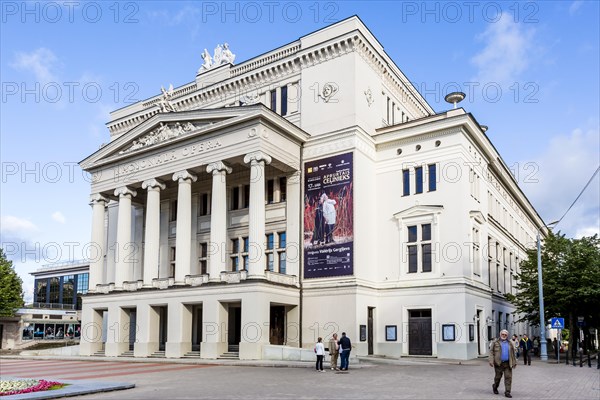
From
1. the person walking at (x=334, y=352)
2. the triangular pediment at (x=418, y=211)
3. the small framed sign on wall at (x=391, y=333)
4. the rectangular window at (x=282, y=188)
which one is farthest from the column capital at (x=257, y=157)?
the person walking at (x=334, y=352)

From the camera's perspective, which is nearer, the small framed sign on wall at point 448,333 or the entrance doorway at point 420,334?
the small framed sign on wall at point 448,333

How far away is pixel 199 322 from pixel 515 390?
90.4 ft

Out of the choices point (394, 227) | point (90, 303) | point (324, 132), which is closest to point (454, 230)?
point (394, 227)

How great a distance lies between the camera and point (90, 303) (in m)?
44.6

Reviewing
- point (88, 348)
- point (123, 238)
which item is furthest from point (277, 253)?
point (88, 348)

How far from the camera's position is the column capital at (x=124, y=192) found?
44281 millimetres

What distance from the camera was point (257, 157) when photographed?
120ft

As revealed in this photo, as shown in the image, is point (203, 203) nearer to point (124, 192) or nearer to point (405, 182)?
point (124, 192)

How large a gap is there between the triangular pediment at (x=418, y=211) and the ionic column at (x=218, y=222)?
1108 centimetres

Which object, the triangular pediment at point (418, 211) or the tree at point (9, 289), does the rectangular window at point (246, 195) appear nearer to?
the triangular pediment at point (418, 211)

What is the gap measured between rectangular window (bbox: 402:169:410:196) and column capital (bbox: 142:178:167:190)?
1684 centimetres

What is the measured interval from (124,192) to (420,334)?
77.2 ft

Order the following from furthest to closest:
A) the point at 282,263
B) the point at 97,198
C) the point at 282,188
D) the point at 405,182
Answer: the point at 97,198 → the point at 282,188 → the point at 282,263 → the point at 405,182

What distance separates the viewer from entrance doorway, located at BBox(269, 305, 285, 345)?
38594 millimetres
